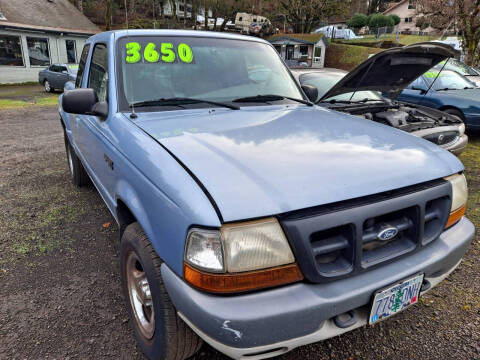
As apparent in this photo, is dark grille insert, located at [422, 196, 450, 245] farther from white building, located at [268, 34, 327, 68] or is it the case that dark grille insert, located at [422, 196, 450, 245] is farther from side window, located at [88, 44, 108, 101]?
white building, located at [268, 34, 327, 68]

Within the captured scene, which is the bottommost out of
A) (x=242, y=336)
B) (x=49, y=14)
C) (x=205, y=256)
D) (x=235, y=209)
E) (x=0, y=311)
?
(x=0, y=311)

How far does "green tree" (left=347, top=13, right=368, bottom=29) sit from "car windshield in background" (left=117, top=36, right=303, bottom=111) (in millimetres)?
56686

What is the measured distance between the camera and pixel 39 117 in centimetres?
1016

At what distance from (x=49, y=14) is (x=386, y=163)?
26807 mm

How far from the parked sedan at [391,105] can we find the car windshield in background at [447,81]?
268 cm

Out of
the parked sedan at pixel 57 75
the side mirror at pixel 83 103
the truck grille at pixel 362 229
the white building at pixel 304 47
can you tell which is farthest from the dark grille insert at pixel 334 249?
the white building at pixel 304 47

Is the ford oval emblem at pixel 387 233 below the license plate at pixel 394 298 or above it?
above

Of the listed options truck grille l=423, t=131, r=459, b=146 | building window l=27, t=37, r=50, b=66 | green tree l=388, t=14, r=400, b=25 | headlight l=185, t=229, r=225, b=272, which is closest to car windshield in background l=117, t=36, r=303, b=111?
headlight l=185, t=229, r=225, b=272

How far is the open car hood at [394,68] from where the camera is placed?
13.8 ft

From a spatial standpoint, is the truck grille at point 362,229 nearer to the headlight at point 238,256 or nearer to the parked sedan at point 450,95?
the headlight at point 238,256

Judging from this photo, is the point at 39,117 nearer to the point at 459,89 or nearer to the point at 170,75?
the point at 170,75

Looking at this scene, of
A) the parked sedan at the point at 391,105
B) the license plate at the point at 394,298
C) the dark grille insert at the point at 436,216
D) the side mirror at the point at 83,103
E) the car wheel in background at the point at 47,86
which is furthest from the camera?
the car wheel in background at the point at 47,86

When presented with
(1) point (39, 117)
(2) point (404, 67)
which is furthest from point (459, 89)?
(1) point (39, 117)

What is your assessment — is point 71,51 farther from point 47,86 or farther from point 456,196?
point 456,196
